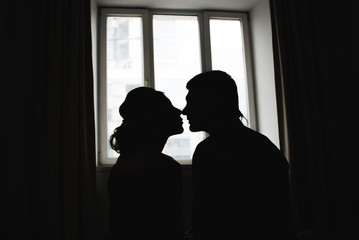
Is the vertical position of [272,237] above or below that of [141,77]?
below

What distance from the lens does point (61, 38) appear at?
6.19ft

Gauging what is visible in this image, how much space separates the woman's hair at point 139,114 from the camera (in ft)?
2.61

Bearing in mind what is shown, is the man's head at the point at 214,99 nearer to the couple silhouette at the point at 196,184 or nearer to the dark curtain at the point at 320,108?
the couple silhouette at the point at 196,184

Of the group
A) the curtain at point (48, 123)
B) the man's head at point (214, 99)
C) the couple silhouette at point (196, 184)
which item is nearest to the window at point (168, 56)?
the curtain at point (48, 123)

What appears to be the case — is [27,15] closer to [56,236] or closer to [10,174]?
[10,174]

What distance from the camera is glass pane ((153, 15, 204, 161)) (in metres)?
2.49

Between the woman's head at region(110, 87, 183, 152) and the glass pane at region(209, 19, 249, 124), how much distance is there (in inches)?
74.3

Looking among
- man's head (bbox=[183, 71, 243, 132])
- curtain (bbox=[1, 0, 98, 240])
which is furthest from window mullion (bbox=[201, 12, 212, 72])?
man's head (bbox=[183, 71, 243, 132])

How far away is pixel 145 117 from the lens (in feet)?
2.62

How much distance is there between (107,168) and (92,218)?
42 cm

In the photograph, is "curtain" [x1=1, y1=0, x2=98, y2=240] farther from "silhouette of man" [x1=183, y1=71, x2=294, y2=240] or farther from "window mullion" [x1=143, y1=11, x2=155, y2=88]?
"silhouette of man" [x1=183, y1=71, x2=294, y2=240]

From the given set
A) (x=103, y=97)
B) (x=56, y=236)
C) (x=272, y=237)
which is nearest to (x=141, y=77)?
(x=103, y=97)

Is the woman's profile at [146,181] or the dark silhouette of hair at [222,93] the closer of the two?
the woman's profile at [146,181]

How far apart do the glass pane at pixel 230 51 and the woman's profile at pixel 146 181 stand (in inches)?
75.4
